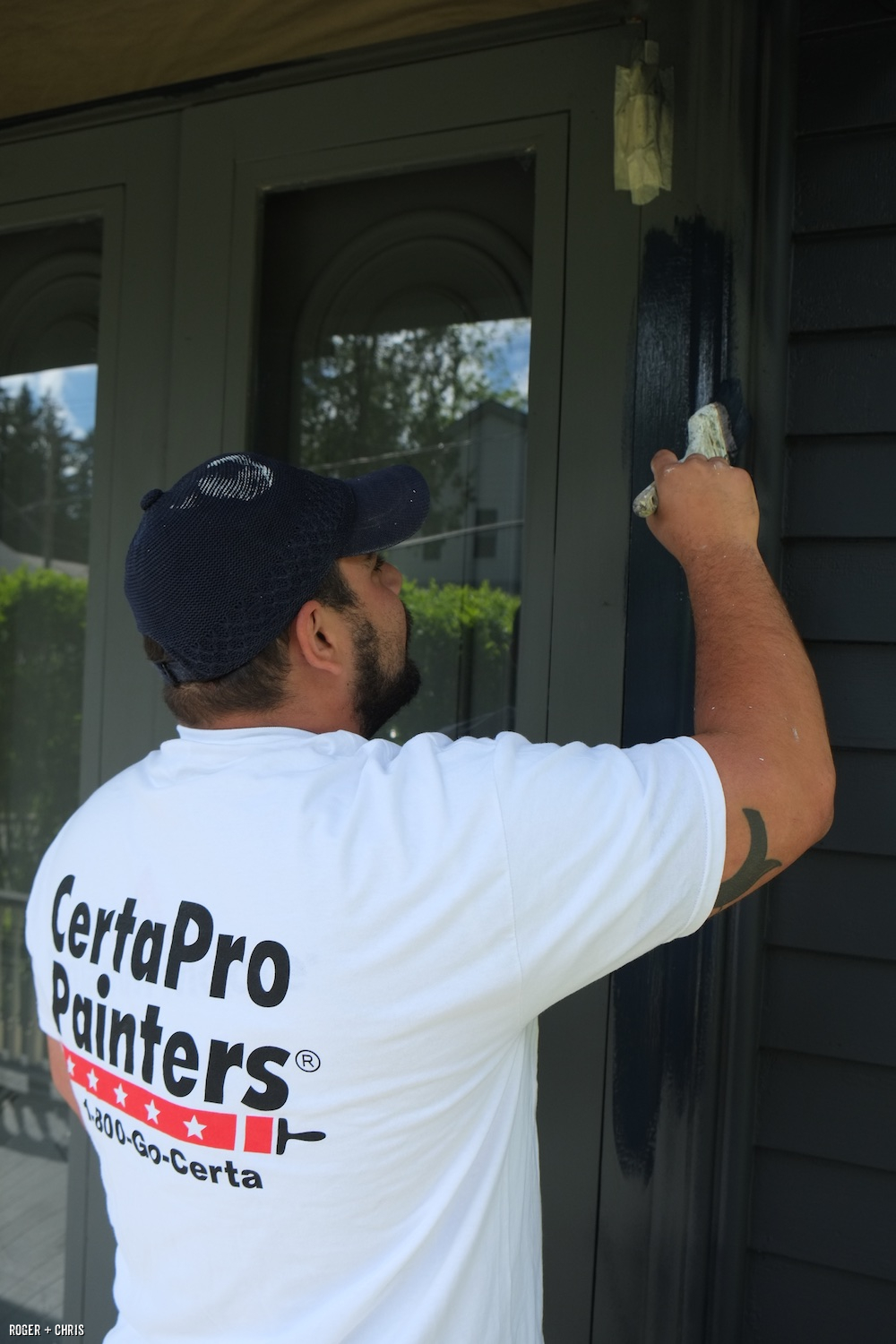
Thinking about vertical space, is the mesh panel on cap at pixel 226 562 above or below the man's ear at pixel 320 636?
above

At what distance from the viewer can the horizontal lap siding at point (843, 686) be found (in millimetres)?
1577

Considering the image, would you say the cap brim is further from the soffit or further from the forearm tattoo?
the soffit

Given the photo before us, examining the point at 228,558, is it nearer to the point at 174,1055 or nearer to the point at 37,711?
the point at 174,1055

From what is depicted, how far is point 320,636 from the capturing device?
131cm

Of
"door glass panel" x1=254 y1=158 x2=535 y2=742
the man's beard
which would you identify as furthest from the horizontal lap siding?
the man's beard

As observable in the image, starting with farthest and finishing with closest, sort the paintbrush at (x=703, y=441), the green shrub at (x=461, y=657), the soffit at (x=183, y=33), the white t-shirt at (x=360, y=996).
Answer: the green shrub at (x=461, y=657), the soffit at (x=183, y=33), the paintbrush at (x=703, y=441), the white t-shirt at (x=360, y=996)

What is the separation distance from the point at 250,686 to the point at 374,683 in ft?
0.57

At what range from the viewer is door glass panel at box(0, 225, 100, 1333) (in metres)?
2.37

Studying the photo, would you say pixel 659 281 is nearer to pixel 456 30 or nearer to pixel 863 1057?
pixel 456 30

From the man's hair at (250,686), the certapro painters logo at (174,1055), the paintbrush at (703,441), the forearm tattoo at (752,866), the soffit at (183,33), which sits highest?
the soffit at (183,33)

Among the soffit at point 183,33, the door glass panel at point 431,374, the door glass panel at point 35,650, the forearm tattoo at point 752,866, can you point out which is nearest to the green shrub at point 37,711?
the door glass panel at point 35,650

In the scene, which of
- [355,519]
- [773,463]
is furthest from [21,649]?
[773,463]

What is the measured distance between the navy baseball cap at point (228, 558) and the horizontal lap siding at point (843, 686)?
0.77 meters

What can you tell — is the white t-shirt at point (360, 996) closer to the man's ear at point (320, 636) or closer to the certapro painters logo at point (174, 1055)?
the certapro painters logo at point (174, 1055)
